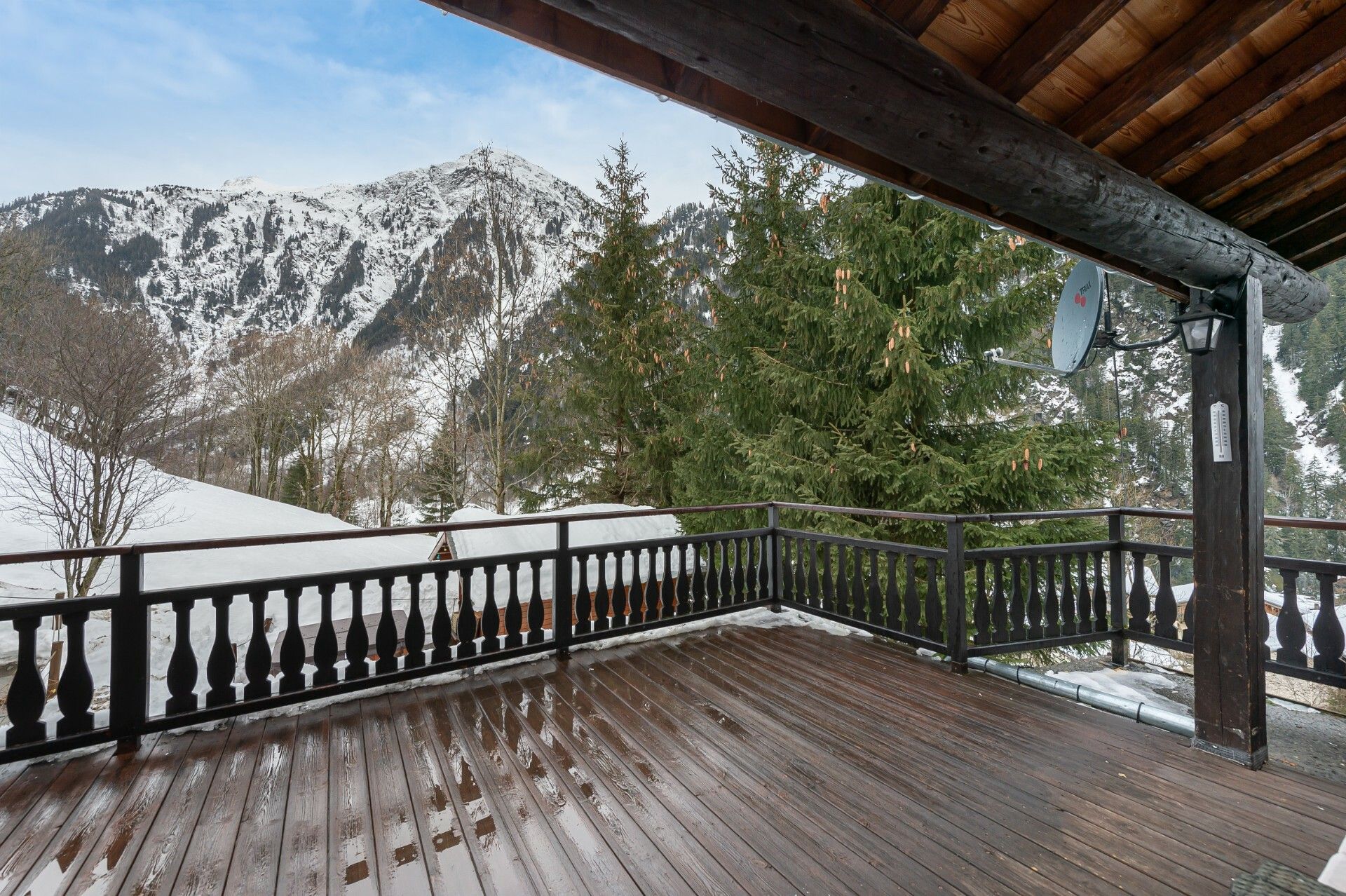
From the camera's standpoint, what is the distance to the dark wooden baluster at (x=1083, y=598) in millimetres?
3566

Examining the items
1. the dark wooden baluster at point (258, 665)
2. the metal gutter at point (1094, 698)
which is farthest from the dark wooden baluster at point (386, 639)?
the metal gutter at point (1094, 698)

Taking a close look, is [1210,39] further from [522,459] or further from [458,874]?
[522,459]

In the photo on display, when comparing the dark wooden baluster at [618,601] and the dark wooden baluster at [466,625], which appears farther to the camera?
the dark wooden baluster at [618,601]

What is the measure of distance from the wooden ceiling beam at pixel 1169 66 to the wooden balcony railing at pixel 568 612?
2.01m

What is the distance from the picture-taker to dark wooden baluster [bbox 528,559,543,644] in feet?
11.0

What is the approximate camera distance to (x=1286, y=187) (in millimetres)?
2162

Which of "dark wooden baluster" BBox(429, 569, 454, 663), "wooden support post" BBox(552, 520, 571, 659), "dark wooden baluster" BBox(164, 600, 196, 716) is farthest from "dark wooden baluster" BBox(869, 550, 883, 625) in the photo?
"dark wooden baluster" BBox(164, 600, 196, 716)

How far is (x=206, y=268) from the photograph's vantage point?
40.0 meters

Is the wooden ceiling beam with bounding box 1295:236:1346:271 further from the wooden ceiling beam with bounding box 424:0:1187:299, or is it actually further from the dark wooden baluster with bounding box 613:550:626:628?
the dark wooden baluster with bounding box 613:550:626:628

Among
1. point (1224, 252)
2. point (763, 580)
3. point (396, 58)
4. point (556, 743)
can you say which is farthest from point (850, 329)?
point (396, 58)

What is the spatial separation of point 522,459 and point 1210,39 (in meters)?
9.66

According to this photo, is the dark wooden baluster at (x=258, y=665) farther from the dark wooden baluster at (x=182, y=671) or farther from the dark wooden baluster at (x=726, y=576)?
the dark wooden baluster at (x=726, y=576)

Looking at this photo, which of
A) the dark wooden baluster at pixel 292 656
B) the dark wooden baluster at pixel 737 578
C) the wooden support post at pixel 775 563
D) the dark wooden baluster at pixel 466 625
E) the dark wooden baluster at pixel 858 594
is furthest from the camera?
the wooden support post at pixel 775 563

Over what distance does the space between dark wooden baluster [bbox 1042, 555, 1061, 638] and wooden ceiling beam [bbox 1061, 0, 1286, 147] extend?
99.2 inches
